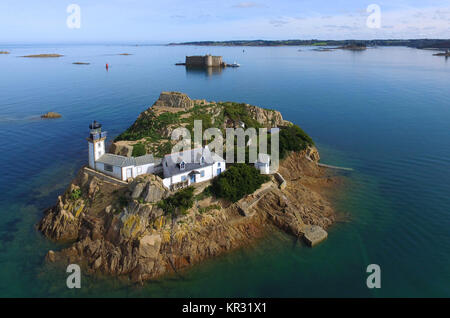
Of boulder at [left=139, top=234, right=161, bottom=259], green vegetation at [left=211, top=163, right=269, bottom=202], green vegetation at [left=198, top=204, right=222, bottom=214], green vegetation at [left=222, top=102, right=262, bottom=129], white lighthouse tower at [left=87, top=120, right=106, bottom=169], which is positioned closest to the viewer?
boulder at [left=139, top=234, right=161, bottom=259]

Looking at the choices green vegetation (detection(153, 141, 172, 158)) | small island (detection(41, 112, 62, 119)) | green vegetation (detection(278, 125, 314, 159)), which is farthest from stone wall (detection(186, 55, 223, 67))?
green vegetation (detection(153, 141, 172, 158))

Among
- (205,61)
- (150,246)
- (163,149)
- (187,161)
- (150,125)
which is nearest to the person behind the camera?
(150,246)

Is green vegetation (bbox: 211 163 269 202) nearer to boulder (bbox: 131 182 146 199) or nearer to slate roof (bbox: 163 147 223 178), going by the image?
slate roof (bbox: 163 147 223 178)

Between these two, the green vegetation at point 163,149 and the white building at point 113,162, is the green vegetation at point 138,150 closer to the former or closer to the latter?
the green vegetation at point 163,149

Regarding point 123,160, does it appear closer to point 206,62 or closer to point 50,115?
point 50,115

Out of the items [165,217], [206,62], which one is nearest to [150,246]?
[165,217]

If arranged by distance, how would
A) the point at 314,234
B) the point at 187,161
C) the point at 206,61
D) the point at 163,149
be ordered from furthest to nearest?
the point at 206,61
the point at 163,149
the point at 187,161
the point at 314,234
